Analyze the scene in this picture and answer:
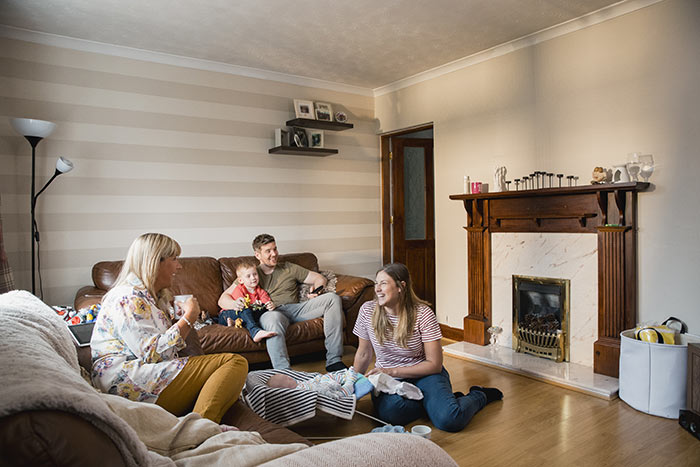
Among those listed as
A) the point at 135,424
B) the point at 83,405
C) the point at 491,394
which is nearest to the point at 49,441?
the point at 83,405

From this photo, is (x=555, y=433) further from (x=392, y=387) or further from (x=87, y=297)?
(x=87, y=297)

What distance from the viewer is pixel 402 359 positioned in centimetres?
285

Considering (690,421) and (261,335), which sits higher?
(261,335)

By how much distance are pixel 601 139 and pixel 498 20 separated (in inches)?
45.6

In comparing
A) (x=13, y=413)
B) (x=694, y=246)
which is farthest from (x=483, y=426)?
(x=13, y=413)

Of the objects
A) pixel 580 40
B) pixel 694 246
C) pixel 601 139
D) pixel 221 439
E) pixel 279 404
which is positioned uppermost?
pixel 580 40

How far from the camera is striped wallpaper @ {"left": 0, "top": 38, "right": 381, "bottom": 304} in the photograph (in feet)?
12.3

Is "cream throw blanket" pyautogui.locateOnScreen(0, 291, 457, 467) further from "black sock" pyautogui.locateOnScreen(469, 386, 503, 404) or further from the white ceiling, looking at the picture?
the white ceiling

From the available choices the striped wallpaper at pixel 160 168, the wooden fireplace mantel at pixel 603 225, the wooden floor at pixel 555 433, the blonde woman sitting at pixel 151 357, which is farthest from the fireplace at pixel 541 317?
the blonde woman sitting at pixel 151 357

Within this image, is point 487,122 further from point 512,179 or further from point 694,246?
point 694,246

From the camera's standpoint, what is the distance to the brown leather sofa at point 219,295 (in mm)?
3547

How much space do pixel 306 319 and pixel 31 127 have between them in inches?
95.0

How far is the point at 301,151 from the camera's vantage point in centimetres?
486

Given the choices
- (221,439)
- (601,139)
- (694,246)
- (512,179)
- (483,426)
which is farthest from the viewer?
(512,179)
